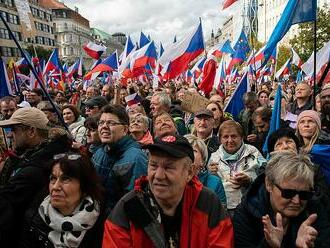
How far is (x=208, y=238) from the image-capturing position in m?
2.20

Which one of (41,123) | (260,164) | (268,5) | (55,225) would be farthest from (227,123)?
(268,5)

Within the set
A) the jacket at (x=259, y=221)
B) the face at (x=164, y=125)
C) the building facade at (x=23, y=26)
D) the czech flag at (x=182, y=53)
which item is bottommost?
the jacket at (x=259, y=221)

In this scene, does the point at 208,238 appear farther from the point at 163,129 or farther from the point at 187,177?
the point at 163,129

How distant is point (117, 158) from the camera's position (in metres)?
3.40

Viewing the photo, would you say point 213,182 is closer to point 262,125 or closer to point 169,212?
point 169,212

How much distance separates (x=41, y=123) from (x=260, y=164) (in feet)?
6.51

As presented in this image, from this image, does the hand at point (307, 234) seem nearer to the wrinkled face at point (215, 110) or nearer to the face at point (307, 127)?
the face at point (307, 127)

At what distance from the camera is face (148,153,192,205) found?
87.3 inches

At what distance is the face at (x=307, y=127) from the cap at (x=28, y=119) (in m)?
2.53

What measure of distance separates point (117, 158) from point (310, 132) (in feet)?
6.61

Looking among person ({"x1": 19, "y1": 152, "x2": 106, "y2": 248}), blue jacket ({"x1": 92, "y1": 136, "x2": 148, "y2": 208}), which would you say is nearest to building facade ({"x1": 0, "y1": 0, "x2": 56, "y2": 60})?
blue jacket ({"x1": 92, "y1": 136, "x2": 148, "y2": 208})

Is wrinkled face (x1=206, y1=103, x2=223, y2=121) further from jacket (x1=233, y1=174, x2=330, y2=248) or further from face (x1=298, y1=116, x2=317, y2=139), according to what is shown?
jacket (x1=233, y1=174, x2=330, y2=248)

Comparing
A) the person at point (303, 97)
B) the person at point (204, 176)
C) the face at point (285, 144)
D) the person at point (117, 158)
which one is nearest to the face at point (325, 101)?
the person at point (303, 97)

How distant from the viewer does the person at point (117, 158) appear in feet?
10.5
